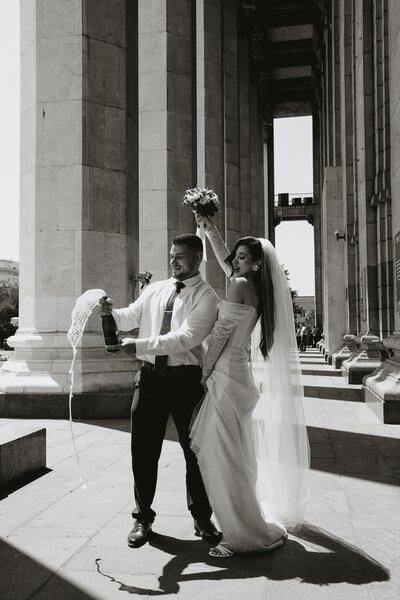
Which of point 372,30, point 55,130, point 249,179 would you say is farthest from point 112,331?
point 249,179

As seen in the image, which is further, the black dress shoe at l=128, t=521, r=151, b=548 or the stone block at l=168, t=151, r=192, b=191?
the stone block at l=168, t=151, r=192, b=191

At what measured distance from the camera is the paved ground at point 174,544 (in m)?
4.00

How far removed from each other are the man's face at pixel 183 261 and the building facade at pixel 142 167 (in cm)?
600

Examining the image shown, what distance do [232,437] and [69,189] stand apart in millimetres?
7545

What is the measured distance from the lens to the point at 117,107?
1191cm

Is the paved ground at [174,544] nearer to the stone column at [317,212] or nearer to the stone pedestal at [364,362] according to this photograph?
the stone pedestal at [364,362]

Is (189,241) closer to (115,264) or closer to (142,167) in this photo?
(115,264)

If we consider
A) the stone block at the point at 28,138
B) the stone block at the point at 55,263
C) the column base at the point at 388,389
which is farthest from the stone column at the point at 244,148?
the stone block at the point at 55,263

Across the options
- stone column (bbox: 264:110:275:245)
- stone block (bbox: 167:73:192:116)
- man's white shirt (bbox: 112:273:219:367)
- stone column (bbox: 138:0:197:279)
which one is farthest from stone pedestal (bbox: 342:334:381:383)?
stone column (bbox: 264:110:275:245)

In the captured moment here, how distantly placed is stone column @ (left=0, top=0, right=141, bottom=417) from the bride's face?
6.35m

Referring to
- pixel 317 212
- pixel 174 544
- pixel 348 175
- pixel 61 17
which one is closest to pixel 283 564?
pixel 174 544

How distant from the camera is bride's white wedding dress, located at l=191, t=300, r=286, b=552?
15.3 ft

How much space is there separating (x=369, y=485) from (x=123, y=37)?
9.10 metres

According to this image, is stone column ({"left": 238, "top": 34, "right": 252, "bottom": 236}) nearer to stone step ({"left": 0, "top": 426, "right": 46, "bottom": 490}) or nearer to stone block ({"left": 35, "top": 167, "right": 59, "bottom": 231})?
stone block ({"left": 35, "top": 167, "right": 59, "bottom": 231})
